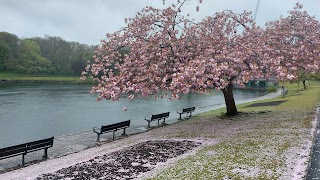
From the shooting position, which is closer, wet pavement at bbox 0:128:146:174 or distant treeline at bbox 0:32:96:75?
wet pavement at bbox 0:128:146:174

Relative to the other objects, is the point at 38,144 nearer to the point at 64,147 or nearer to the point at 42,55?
the point at 64,147

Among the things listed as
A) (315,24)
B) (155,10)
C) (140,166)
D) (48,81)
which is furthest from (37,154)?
(48,81)

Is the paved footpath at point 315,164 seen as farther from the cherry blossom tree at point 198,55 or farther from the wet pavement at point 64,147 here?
the wet pavement at point 64,147

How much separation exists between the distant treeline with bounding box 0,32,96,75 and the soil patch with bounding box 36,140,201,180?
106 meters

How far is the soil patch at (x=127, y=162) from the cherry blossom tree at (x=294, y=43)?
8152 millimetres

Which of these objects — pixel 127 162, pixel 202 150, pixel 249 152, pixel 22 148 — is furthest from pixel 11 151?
pixel 249 152

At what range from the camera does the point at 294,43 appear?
26.5 metres

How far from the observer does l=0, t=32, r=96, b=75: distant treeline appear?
127688 mm

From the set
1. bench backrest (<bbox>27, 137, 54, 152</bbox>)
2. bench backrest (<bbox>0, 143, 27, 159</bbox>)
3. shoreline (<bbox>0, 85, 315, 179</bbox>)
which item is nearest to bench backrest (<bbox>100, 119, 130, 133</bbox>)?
shoreline (<bbox>0, 85, 315, 179</bbox>)

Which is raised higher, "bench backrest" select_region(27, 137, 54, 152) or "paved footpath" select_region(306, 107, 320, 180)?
"bench backrest" select_region(27, 137, 54, 152)

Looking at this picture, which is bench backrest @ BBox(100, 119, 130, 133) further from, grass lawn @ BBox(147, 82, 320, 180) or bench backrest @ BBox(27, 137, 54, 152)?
bench backrest @ BBox(27, 137, 54, 152)

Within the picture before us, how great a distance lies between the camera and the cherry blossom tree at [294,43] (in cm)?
2259

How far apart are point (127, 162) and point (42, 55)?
139 meters

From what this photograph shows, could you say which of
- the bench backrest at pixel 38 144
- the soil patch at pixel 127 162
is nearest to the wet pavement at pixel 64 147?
the bench backrest at pixel 38 144
